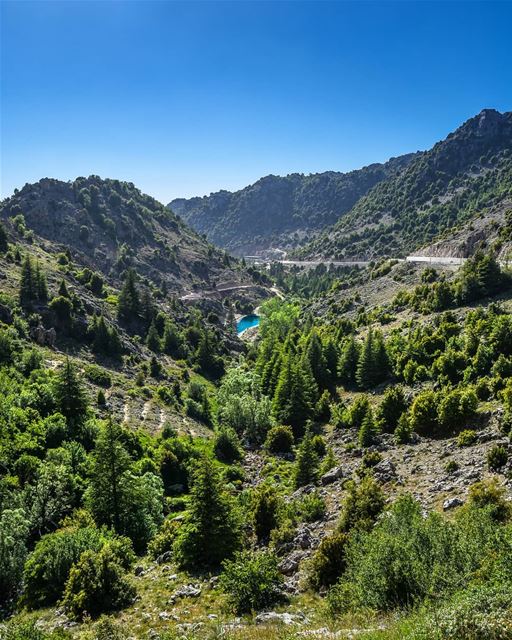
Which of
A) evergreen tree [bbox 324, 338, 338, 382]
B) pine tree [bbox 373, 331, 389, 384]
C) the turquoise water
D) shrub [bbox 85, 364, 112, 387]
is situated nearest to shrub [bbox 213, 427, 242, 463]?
pine tree [bbox 373, 331, 389, 384]

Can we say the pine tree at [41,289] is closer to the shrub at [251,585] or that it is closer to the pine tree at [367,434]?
the pine tree at [367,434]

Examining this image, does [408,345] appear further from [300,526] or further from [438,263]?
[438,263]

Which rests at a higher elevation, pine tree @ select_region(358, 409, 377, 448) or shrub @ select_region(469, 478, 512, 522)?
shrub @ select_region(469, 478, 512, 522)

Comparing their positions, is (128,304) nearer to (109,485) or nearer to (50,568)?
(109,485)

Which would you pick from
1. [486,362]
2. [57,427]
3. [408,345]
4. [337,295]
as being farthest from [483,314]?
[337,295]

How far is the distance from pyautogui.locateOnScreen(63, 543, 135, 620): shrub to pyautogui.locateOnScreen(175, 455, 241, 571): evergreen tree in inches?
170

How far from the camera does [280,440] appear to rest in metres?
60.8

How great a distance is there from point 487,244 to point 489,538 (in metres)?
104

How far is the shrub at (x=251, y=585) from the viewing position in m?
21.3

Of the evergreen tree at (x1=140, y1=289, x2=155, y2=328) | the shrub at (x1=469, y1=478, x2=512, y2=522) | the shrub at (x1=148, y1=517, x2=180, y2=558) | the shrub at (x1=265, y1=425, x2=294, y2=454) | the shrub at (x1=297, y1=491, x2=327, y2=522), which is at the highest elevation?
the evergreen tree at (x1=140, y1=289, x2=155, y2=328)

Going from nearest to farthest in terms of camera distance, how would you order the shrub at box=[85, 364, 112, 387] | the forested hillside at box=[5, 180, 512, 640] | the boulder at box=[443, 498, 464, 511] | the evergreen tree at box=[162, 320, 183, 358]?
the forested hillside at box=[5, 180, 512, 640] → the boulder at box=[443, 498, 464, 511] → the shrub at box=[85, 364, 112, 387] → the evergreen tree at box=[162, 320, 183, 358]

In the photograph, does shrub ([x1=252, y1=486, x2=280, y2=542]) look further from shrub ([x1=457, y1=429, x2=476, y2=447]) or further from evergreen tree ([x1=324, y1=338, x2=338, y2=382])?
evergreen tree ([x1=324, y1=338, x2=338, y2=382])

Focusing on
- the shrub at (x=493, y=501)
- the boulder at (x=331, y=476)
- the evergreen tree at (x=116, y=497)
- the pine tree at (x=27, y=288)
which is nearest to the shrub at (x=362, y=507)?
the shrub at (x=493, y=501)

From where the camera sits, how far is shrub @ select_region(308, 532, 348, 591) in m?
23.1
